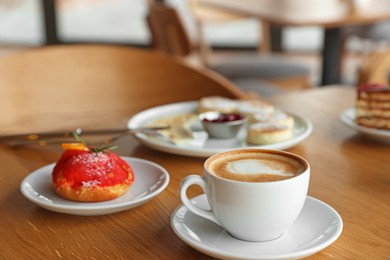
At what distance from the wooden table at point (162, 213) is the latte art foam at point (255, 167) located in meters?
0.08

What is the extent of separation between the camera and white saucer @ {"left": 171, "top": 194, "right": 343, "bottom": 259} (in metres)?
0.54

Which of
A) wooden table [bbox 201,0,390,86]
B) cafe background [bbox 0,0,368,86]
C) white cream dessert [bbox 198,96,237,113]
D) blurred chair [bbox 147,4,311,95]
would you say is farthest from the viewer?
cafe background [bbox 0,0,368,86]

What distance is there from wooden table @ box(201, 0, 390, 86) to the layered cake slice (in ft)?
5.25

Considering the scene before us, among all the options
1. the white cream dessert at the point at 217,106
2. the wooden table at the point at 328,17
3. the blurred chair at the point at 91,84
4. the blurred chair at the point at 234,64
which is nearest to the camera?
the white cream dessert at the point at 217,106

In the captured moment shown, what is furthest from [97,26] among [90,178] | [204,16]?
[90,178]

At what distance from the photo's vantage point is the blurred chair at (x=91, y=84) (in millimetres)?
1301

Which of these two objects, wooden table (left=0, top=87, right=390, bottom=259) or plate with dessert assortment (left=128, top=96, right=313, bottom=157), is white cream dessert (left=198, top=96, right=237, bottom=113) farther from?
wooden table (left=0, top=87, right=390, bottom=259)

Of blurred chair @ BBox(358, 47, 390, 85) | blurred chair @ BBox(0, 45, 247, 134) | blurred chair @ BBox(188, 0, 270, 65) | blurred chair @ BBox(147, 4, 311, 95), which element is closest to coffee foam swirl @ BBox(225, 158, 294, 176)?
blurred chair @ BBox(0, 45, 247, 134)

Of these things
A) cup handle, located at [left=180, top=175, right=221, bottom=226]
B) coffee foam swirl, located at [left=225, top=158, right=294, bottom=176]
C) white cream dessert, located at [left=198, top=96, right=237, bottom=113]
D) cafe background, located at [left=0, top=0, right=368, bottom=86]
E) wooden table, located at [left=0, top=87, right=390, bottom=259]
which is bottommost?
cafe background, located at [left=0, top=0, right=368, bottom=86]

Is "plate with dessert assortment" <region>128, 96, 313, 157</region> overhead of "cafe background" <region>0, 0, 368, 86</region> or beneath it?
overhead

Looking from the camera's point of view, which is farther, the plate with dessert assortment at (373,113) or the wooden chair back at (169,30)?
the wooden chair back at (169,30)

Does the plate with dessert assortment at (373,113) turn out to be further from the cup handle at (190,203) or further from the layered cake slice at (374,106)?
the cup handle at (190,203)

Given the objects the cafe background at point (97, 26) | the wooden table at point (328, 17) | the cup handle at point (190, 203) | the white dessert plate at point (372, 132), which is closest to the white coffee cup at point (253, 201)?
the cup handle at point (190, 203)

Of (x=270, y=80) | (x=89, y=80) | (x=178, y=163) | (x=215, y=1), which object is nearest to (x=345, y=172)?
(x=178, y=163)
